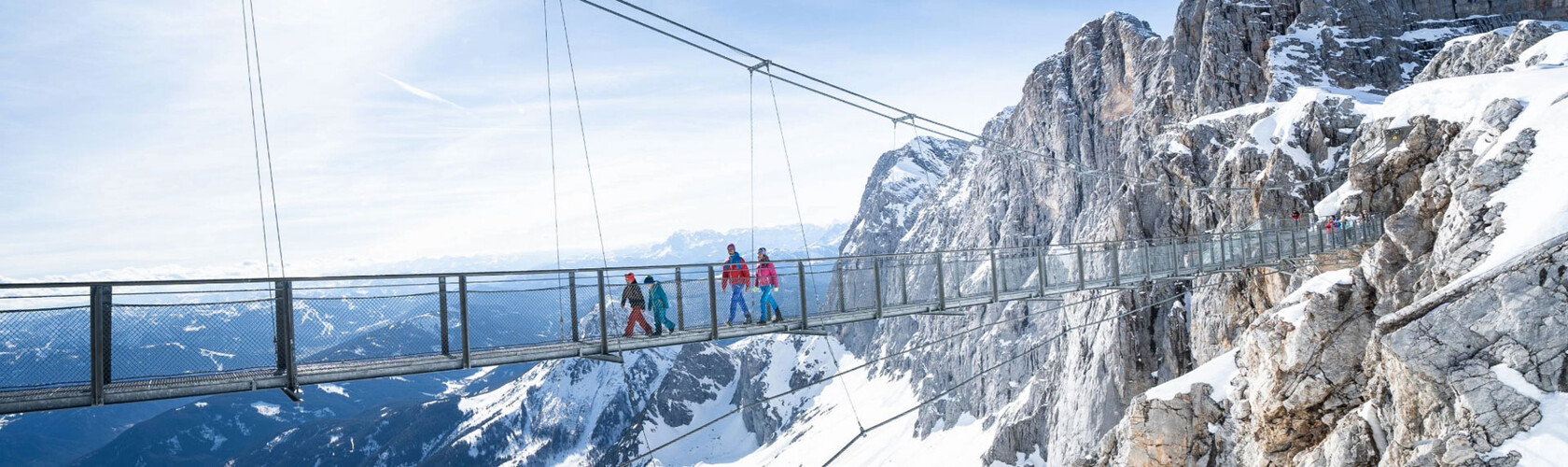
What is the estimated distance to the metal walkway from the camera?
7.54 m

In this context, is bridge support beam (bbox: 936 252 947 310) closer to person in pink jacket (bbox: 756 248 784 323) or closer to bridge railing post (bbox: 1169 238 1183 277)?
person in pink jacket (bbox: 756 248 784 323)

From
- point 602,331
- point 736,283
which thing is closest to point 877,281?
point 736,283

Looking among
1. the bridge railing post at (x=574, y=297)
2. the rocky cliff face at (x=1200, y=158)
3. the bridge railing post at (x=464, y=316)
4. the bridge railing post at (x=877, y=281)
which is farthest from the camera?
the rocky cliff face at (x=1200, y=158)

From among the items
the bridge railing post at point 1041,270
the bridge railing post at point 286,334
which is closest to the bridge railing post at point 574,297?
the bridge railing post at point 286,334

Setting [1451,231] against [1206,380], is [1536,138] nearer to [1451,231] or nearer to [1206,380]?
[1451,231]

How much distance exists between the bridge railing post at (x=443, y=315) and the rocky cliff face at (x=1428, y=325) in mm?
14903

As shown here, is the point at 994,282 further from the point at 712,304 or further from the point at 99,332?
the point at 99,332

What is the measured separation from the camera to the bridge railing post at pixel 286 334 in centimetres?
834

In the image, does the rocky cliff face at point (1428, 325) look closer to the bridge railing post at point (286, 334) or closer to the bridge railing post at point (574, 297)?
the bridge railing post at point (574, 297)

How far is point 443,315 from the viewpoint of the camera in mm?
9391

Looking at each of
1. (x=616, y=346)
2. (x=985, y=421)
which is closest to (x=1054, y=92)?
(x=985, y=421)

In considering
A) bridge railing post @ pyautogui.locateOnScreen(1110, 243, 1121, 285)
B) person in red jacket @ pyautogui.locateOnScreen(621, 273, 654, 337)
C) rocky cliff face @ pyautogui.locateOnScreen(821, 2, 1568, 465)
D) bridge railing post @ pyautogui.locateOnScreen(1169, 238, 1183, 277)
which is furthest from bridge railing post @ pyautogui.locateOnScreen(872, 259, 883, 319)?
rocky cliff face @ pyautogui.locateOnScreen(821, 2, 1568, 465)

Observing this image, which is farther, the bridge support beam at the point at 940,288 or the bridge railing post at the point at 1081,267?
the bridge railing post at the point at 1081,267

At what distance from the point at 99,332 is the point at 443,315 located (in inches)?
115
